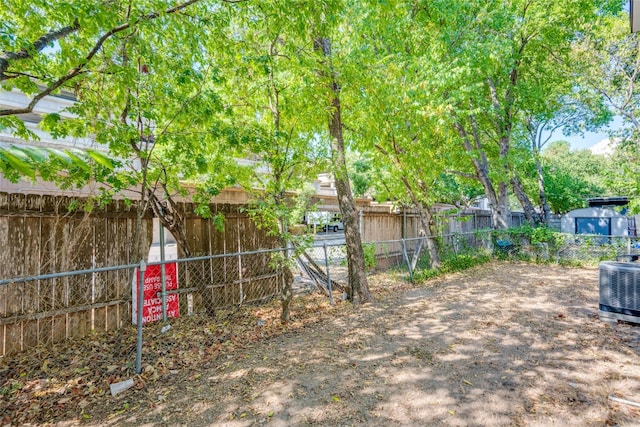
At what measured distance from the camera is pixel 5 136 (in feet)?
24.4

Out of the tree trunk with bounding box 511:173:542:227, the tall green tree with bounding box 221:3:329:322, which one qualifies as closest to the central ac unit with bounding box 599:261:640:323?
the tall green tree with bounding box 221:3:329:322

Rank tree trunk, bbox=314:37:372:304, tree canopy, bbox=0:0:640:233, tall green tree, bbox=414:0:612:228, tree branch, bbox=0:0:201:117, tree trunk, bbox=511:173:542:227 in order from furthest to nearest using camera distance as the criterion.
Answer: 1. tree trunk, bbox=511:173:542:227
2. tall green tree, bbox=414:0:612:228
3. tree trunk, bbox=314:37:372:304
4. tree canopy, bbox=0:0:640:233
5. tree branch, bbox=0:0:201:117

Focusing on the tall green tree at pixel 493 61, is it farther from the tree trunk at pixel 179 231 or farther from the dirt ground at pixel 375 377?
the tree trunk at pixel 179 231

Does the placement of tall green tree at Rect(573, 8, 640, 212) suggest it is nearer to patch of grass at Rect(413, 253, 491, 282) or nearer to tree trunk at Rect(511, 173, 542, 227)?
tree trunk at Rect(511, 173, 542, 227)

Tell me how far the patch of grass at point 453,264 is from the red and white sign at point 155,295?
5.79m

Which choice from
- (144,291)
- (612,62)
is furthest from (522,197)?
(144,291)

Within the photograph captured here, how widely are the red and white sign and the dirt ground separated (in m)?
0.50

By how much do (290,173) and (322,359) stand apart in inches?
117

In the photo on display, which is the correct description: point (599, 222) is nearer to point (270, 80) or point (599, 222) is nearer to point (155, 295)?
point (270, 80)

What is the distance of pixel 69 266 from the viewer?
4.35 meters

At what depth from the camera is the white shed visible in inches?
680

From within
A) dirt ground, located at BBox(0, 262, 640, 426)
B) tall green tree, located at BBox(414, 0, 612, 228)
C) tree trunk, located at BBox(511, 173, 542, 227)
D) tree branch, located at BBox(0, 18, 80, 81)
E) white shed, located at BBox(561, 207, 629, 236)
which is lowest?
dirt ground, located at BBox(0, 262, 640, 426)

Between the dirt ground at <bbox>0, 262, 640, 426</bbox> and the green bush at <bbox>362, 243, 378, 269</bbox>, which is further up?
the green bush at <bbox>362, 243, 378, 269</bbox>

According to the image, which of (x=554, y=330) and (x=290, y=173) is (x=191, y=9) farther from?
(x=554, y=330)
